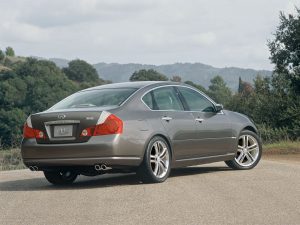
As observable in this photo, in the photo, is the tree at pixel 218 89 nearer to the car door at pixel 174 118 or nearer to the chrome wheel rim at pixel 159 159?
the car door at pixel 174 118

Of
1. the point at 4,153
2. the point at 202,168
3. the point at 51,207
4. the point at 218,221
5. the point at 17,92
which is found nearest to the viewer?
the point at 218,221

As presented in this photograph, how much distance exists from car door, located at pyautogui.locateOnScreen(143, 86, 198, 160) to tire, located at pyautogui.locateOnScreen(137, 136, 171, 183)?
0.23 metres

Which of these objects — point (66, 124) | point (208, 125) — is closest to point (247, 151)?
point (208, 125)

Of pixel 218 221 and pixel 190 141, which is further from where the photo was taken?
pixel 190 141

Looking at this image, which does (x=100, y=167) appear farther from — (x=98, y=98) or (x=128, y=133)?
(x=98, y=98)

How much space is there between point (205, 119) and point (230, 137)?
69 centimetres

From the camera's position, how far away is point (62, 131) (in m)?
10.2

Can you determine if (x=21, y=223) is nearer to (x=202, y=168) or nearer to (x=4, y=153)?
(x=202, y=168)

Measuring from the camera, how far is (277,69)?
1748 inches

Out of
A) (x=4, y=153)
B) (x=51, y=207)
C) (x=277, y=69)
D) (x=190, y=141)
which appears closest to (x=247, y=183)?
(x=190, y=141)

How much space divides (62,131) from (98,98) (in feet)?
3.12

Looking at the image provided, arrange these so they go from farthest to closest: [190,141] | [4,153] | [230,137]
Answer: [4,153] < [230,137] < [190,141]

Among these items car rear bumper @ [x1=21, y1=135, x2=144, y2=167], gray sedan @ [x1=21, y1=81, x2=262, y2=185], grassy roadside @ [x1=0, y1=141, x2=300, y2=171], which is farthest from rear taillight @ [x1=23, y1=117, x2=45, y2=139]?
grassy roadside @ [x1=0, y1=141, x2=300, y2=171]

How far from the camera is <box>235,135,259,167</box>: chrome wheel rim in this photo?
41.7 ft
